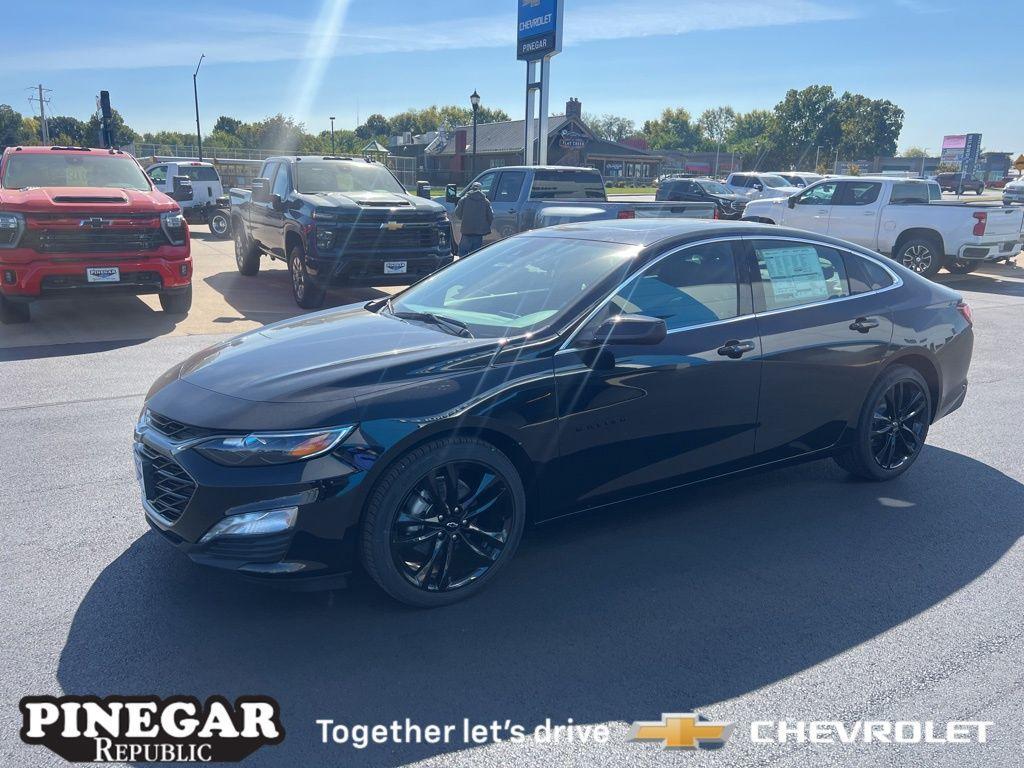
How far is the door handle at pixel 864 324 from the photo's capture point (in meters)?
4.90

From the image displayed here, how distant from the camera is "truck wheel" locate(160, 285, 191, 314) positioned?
33.5 feet

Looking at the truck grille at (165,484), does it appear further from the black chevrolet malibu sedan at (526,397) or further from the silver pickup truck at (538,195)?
the silver pickup truck at (538,195)

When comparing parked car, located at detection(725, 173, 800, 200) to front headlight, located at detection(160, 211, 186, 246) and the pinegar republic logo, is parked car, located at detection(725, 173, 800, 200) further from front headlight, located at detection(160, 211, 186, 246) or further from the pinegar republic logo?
the pinegar republic logo

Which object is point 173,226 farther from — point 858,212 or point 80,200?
point 858,212

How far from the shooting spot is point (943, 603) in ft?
12.3

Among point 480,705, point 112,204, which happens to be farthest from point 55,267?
point 480,705

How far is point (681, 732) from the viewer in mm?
2863

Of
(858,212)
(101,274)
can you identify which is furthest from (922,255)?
(101,274)

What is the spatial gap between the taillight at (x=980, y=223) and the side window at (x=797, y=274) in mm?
12250

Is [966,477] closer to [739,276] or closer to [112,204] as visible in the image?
[739,276]

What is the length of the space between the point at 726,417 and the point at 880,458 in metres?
1.44

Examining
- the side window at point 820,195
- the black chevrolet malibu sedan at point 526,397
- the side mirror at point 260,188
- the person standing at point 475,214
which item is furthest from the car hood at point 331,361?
the side window at point 820,195

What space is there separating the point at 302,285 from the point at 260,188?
2.72m

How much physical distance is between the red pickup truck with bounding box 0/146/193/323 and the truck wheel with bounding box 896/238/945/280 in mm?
13073
